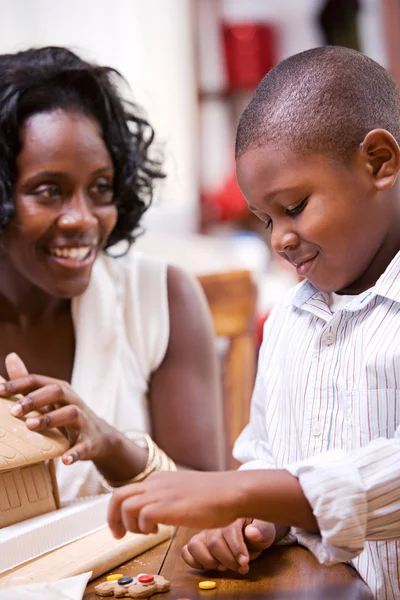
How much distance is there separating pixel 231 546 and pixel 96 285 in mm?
850

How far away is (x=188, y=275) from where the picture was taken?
1739 millimetres

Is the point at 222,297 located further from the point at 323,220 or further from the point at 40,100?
the point at 323,220

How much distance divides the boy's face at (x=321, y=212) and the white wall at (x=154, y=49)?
3.15 meters

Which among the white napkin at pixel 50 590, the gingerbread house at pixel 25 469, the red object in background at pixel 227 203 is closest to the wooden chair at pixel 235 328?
the gingerbread house at pixel 25 469

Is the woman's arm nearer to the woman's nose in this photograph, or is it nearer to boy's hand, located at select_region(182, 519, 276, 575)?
the woman's nose

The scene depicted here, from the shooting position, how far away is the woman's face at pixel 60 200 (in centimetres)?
141

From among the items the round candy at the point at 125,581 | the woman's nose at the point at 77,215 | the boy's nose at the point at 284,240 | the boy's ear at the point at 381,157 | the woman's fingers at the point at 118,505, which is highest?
the boy's ear at the point at 381,157

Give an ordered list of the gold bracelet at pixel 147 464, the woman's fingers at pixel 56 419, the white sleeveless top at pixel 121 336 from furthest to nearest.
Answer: the white sleeveless top at pixel 121 336, the gold bracelet at pixel 147 464, the woman's fingers at pixel 56 419

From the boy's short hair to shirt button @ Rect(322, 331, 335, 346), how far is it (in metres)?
0.20

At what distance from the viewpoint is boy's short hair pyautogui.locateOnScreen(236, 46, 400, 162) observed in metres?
0.92

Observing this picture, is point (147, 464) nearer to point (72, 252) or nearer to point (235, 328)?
point (72, 252)

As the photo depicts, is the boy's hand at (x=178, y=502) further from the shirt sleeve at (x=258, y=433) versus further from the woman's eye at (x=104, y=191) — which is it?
the woman's eye at (x=104, y=191)

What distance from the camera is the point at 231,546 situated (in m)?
0.90

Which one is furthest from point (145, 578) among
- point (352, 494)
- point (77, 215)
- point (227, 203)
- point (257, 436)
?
point (227, 203)
